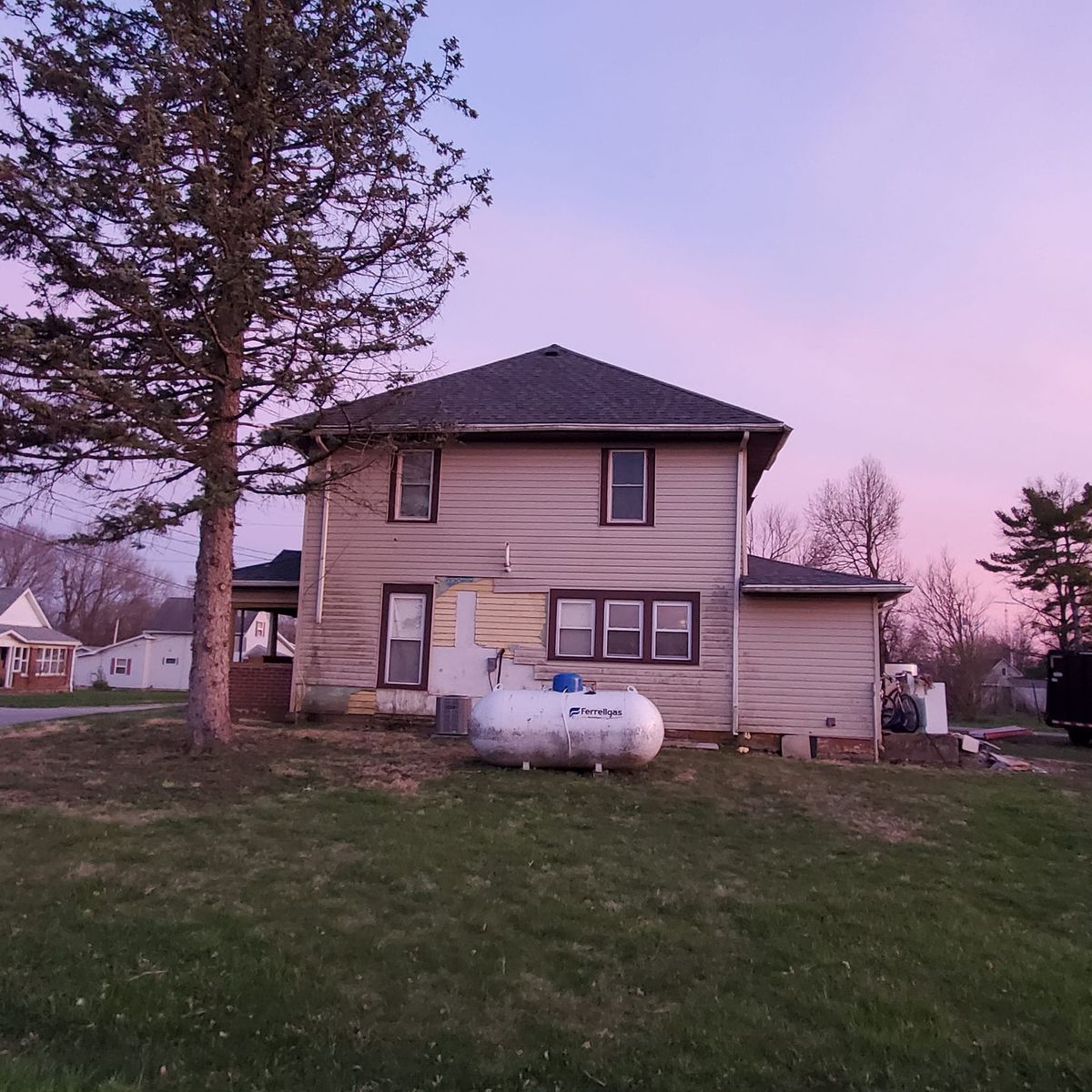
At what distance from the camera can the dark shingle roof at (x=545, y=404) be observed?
13.7m

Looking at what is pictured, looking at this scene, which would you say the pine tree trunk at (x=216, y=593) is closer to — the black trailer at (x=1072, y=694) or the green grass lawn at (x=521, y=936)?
the green grass lawn at (x=521, y=936)

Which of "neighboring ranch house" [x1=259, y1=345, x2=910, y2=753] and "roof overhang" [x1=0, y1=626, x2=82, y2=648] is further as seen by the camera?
"roof overhang" [x1=0, y1=626, x2=82, y2=648]

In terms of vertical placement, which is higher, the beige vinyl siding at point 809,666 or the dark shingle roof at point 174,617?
the dark shingle roof at point 174,617

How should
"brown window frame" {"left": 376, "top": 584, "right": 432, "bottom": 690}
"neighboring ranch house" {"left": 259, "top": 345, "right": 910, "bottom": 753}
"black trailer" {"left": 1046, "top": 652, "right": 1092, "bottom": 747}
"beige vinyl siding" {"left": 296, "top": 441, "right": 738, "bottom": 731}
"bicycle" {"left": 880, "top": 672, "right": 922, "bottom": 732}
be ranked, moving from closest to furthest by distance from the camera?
1. "neighboring ranch house" {"left": 259, "top": 345, "right": 910, "bottom": 753}
2. "beige vinyl siding" {"left": 296, "top": 441, "right": 738, "bottom": 731}
3. "bicycle" {"left": 880, "top": 672, "right": 922, "bottom": 732}
4. "brown window frame" {"left": 376, "top": 584, "right": 432, "bottom": 690}
5. "black trailer" {"left": 1046, "top": 652, "right": 1092, "bottom": 747}

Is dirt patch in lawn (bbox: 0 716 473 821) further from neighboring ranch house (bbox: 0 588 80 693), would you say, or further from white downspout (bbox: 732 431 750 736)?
neighboring ranch house (bbox: 0 588 80 693)

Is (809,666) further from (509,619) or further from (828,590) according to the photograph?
(509,619)

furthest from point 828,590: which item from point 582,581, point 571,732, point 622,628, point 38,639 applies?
point 38,639

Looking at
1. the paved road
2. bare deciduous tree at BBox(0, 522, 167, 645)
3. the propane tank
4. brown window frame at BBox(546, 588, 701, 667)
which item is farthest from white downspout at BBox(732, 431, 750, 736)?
bare deciduous tree at BBox(0, 522, 167, 645)

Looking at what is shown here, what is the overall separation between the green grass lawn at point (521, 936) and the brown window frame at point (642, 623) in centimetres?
430

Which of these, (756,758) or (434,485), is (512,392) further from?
(756,758)

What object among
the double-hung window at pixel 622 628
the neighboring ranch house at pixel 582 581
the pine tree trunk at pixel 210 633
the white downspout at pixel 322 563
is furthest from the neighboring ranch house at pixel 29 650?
the double-hung window at pixel 622 628

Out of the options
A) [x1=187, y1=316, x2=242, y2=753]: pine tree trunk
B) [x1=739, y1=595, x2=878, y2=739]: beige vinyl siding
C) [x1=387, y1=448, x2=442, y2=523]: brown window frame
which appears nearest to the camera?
[x1=187, y1=316, x2=242, y2=753]: pine tree trunk

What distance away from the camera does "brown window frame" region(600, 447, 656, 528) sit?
1522 cm

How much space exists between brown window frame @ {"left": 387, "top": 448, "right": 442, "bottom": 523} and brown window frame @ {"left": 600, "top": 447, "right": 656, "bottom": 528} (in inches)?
114
